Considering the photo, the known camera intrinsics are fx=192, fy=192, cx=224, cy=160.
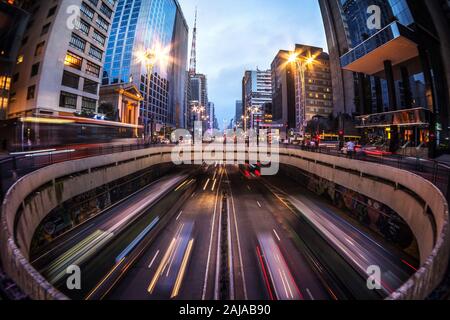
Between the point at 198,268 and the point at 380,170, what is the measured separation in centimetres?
1472

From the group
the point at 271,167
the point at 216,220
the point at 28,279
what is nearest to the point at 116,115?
the point at 271,167

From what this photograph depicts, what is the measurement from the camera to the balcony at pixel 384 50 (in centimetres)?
2758

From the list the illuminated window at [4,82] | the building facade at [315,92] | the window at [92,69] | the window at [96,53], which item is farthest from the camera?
the building facade at [315,92]

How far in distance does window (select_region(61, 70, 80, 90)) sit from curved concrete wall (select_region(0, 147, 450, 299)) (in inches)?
1011

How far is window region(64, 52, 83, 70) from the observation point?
36.2m

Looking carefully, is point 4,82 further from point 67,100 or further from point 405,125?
point 405,125

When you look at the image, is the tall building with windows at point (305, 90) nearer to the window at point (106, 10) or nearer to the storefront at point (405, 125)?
the storefront at point (405, 125)

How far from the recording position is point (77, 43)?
38281 mm

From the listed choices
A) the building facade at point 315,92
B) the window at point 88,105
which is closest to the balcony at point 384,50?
the building facade at point 315,92

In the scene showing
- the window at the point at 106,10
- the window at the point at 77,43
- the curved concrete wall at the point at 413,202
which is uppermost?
the window at the point at 106,10

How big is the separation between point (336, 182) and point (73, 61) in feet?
164

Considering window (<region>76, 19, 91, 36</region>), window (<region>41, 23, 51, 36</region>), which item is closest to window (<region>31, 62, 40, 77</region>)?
window (<region>41, 23, 51, 36</region>)

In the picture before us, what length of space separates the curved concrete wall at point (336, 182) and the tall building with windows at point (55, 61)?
23.6 meters

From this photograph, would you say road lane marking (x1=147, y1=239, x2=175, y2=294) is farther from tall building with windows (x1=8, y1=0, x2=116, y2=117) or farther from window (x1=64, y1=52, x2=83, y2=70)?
window (x1=64, y1=52, x2=83, y2=70)
